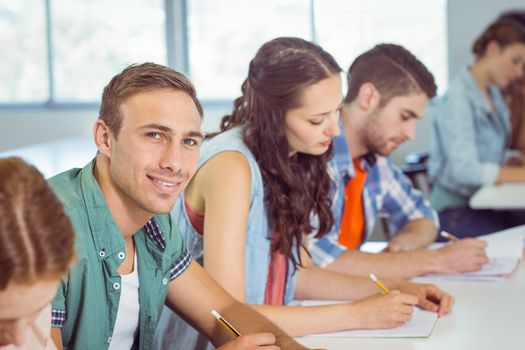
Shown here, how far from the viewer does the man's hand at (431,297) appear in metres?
2.10

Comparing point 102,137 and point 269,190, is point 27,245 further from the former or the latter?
point 269,190

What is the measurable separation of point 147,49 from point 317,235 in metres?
4.54

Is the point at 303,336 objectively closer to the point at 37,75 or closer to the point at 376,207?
the point at 376,207

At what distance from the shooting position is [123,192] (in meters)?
1.67

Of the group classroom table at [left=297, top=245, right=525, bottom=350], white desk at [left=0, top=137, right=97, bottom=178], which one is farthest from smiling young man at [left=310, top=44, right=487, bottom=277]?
white desk at [left=0, top=137, right=97, bottom=178]

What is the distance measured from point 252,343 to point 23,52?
5741mm

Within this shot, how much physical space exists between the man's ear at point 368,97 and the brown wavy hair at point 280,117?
50 cm

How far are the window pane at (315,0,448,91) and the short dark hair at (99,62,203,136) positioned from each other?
4404 millimetres

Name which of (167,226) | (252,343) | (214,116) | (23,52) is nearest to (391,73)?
(167,226)

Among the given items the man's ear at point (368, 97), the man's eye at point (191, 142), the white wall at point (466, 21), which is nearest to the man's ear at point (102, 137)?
the man's eye at point (191, 142)

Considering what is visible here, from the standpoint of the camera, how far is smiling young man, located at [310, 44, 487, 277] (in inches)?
99.4

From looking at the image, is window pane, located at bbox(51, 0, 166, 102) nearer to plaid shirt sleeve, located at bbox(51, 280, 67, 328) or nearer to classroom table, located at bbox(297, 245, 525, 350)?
classroom table, located at bbox(297, 245, 525, 350)

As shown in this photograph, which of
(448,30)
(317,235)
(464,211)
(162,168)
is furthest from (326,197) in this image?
(448,30)

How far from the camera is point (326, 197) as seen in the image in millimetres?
2410
